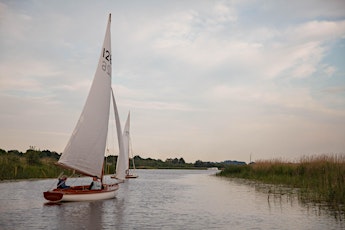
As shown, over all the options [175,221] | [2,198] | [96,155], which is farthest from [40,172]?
[175,221]

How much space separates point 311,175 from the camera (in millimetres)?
30688

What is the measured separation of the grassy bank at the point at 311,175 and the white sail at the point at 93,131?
43.0 feet

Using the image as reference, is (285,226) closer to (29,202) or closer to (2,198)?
(29,202)

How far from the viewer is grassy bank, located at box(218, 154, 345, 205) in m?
21.5

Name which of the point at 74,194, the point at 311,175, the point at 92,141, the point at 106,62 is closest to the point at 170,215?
the point at 74,194

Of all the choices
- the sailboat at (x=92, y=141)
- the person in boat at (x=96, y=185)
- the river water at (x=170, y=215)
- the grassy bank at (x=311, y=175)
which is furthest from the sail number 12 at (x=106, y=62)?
the grassy bank at (x=311, y=175)

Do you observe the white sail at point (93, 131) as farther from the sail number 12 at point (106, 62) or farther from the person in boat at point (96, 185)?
the person in boat at point (96, 185)

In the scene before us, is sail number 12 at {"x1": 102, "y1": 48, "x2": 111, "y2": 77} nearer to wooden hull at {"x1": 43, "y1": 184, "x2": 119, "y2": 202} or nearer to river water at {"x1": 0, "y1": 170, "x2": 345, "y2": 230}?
wooden hull at {"x1": 43, "y1": 184, "x2": 119, "y2": 202}

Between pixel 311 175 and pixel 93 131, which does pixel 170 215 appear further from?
pixel 311 175

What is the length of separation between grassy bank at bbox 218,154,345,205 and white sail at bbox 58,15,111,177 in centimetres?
1310

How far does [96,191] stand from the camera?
925 inches

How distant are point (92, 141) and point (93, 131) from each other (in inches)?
24.7

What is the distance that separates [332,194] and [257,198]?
21.3 feet

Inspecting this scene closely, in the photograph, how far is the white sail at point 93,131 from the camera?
2322 cm
